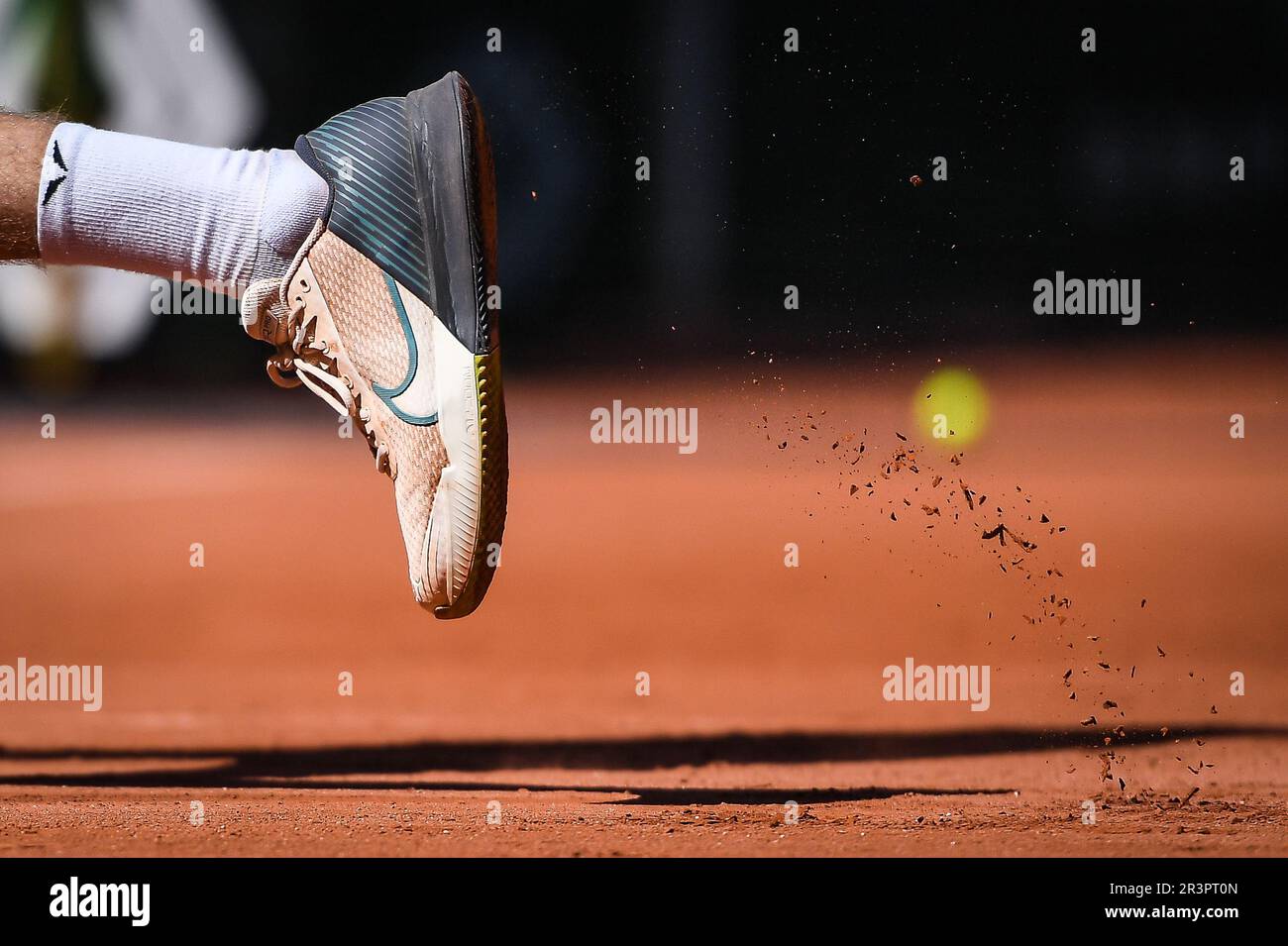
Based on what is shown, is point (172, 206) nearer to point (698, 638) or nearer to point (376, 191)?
point (376, 191)

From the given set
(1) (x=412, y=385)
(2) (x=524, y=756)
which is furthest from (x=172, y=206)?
(2) (x=524, y=756)

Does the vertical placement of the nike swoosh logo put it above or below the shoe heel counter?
below

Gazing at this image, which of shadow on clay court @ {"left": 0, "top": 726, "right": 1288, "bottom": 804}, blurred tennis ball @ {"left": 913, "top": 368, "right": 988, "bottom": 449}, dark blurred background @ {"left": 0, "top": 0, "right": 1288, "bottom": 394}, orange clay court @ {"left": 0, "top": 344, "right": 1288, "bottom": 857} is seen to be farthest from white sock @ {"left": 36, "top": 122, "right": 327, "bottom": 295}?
blurred tennis ball @ {"left": 913, "top": 368, "right": 988, "bottom": 449}

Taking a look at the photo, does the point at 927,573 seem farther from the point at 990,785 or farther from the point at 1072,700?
the point at 990,785

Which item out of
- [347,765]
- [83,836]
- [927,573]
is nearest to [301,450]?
[927,573]

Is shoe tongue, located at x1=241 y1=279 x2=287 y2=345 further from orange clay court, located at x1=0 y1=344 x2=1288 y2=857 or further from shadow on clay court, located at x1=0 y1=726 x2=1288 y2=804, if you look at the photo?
shadow on clay court, located at x1=0 y1=726 x2=1288 y2=804
